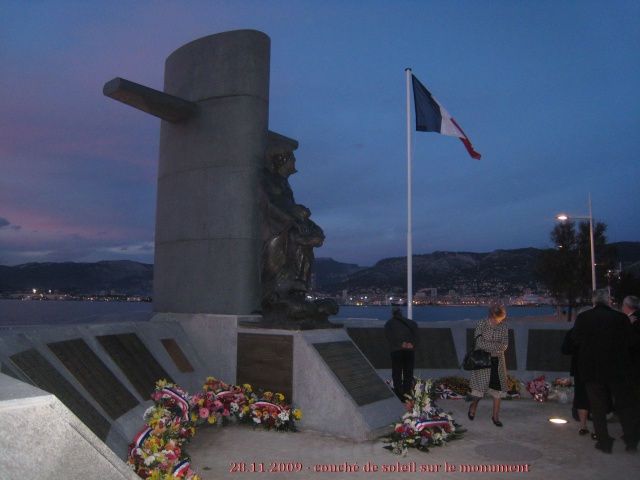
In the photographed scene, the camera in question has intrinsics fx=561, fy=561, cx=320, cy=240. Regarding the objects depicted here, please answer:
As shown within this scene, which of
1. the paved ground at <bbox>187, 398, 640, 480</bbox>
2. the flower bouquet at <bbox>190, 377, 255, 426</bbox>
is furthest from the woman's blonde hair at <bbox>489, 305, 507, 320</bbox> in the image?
the flower bouquet at <bbox>190, 377, 255, 426</bbox>

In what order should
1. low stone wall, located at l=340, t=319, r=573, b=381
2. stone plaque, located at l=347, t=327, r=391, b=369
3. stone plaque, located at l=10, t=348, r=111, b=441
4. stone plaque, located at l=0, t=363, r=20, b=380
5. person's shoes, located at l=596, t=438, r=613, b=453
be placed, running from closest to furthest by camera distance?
stone plaque, located at l=0, t=363, r=20, b=380 < stone plaque, located at l=10, t=348, r=111, b=441 < person's shoes, located at l=596, t=438, r=613, b=453 < stone plaque, located at l=347, t=327, r=391, b=369 < low stone wall, located at l=340, t=319, r=573, b=381

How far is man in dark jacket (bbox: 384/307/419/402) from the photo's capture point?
28.9 feet

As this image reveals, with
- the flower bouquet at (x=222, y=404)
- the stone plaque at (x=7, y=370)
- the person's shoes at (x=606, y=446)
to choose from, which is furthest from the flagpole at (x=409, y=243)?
the stone plaque at (x=7, y=370)

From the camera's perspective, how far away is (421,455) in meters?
6.27

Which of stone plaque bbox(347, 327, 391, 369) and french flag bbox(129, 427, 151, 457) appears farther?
stone plaque bbox(347, 327, 391, 369)

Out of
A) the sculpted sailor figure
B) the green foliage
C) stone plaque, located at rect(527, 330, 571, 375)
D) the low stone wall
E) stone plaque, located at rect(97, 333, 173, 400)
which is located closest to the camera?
stone plaque, located at rect(97, 333, 173, 400)

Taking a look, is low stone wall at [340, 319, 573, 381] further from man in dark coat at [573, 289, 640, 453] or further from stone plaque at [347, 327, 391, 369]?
man in dark coat at [573, 289, 640, 453]

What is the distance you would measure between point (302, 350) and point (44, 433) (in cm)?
566

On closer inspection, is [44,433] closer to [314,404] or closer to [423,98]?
[314,404]

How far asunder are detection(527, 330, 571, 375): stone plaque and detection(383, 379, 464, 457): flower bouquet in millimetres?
4914

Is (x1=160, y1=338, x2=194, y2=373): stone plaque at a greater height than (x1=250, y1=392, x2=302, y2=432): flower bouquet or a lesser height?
greater

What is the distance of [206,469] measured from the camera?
5.65 m

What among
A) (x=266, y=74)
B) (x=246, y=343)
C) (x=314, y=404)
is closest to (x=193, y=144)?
(x=266, y=74)

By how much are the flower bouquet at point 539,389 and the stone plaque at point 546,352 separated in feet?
3.16
